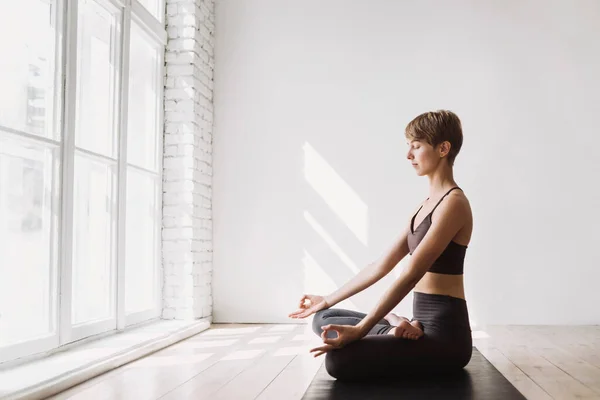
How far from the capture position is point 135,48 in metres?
4.16

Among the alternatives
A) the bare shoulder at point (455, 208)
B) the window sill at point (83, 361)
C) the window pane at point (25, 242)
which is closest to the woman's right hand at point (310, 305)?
the bare shoulder at point (455, 208)

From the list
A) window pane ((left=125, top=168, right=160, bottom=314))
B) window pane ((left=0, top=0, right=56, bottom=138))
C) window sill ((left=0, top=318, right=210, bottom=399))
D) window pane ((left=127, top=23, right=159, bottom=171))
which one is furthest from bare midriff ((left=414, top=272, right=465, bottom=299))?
window pane ((left=127, top=23, right=159, bottom=171))

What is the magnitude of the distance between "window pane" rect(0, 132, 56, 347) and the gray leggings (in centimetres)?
141

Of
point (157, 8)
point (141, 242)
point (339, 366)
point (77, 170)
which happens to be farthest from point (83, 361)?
point (157, 8)

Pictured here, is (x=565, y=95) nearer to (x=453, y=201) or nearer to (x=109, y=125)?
(x=453, y=201)

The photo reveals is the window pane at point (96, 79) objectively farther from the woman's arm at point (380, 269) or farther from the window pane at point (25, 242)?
the woman's arm at point (380, 269)

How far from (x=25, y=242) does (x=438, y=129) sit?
182cm

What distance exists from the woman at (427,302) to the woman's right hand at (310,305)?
4 cm

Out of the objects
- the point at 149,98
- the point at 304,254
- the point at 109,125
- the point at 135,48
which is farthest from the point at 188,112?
the point at 304,254

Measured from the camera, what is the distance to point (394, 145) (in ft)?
15.4

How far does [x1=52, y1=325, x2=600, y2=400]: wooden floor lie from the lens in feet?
8.03

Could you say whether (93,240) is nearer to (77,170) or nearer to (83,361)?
(77,170)

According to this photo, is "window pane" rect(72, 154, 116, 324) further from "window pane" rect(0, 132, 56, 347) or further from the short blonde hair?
the short blonde hair

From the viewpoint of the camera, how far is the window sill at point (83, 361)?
2.35 m
